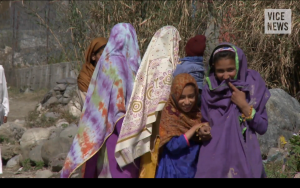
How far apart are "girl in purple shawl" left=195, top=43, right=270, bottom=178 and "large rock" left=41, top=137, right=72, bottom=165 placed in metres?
3.30

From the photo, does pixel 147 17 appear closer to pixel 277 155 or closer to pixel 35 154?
pixel 35 154

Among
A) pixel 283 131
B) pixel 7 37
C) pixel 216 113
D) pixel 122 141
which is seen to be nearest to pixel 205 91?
pixel 216 113

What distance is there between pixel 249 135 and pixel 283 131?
284cm

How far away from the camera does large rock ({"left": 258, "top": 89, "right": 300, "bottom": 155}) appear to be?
18.1 feet

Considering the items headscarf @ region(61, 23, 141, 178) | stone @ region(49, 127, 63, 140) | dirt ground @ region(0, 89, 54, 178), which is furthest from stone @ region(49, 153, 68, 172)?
dirt ground @ region(0, 89, 54, 178)

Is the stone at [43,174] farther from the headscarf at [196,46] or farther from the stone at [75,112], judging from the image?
A: the headscarf at [196,46]

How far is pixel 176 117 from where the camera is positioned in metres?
3.14

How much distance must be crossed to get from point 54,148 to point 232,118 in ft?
11.5

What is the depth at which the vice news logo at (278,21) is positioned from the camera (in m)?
6.21

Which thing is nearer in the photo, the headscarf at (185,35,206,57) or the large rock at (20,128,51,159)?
the headscarf at (185,35,206,57)

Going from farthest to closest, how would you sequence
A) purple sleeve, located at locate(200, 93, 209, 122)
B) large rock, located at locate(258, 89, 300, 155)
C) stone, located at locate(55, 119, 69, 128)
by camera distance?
stone, located at locate(55, 119, 69, 128)
large rock, located at locate(258, 89, 300, 155)
purple sleeve, located at locate(200, 93, 209, 122)

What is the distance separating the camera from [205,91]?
312 cm

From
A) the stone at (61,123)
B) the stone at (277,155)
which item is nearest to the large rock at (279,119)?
the stone at (277,155)

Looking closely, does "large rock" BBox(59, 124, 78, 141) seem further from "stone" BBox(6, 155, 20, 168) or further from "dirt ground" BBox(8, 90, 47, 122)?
"dirt ground" BBox(8, 90, 47, 122)
